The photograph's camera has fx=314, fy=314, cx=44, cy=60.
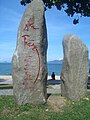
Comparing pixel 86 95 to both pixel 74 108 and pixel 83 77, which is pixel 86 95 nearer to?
pixel 83 77

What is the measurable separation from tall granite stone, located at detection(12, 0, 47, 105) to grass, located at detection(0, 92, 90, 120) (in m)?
0.38

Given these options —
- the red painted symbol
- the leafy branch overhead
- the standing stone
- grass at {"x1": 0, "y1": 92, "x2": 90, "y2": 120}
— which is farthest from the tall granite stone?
the leafy branch overhead

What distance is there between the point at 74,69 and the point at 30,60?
6.06 ft

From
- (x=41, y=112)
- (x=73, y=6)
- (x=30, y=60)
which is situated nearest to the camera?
(x=41, y=112)

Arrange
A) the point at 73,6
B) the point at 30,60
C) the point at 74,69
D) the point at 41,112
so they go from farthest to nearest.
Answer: the point at 73,6 < the point at 74,69 < the point at 30,60 < the point at 41,112

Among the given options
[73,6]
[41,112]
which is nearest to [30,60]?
[41,112]

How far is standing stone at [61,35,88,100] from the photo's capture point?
37.4 feet

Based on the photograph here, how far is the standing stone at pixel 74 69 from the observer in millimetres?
11391

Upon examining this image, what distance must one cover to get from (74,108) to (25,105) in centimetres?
162

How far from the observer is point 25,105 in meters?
10.4

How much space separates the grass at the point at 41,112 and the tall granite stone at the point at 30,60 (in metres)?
0.38

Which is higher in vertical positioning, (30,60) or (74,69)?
(30,60)

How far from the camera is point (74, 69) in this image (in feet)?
37.4

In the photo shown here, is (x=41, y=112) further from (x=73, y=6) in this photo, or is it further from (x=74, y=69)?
(x=73, y=6)
